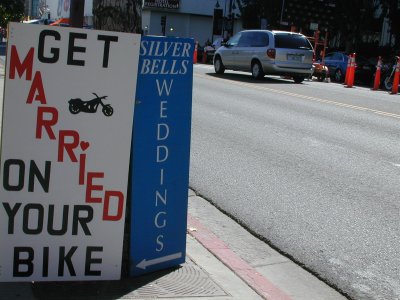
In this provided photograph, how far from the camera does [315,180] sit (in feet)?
26.5

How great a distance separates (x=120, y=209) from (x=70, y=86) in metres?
0.82

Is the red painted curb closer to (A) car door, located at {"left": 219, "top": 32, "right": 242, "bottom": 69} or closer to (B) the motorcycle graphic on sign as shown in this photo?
(B) the motorcycle graphic on sign

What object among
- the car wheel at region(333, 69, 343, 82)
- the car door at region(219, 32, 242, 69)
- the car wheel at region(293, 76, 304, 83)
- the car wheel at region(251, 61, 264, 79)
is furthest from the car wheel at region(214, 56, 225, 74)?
the car wheel at region(333, 69, 343, 82)

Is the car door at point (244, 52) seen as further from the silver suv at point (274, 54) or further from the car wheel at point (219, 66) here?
the car wheel at point (219, 66)

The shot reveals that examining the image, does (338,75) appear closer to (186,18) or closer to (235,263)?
(235,263)

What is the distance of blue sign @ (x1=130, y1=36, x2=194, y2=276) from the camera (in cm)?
415

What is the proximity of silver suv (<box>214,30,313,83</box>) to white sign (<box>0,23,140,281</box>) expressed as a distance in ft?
62.5

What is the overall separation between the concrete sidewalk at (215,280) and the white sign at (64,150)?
99 millimetres

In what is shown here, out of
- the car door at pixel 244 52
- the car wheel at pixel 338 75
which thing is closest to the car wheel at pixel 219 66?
the car door at pixel 244 52

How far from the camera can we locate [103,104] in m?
3.92

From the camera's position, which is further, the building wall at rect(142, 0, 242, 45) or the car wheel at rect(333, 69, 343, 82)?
the building wall at rect(142, 0, 242, 45)

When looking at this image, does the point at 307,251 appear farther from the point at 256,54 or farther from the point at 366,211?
the point at 256,54

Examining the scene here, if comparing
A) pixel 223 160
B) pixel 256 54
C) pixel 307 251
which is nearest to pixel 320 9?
pixel 256 54

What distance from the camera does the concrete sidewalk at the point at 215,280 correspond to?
3.99 meters
